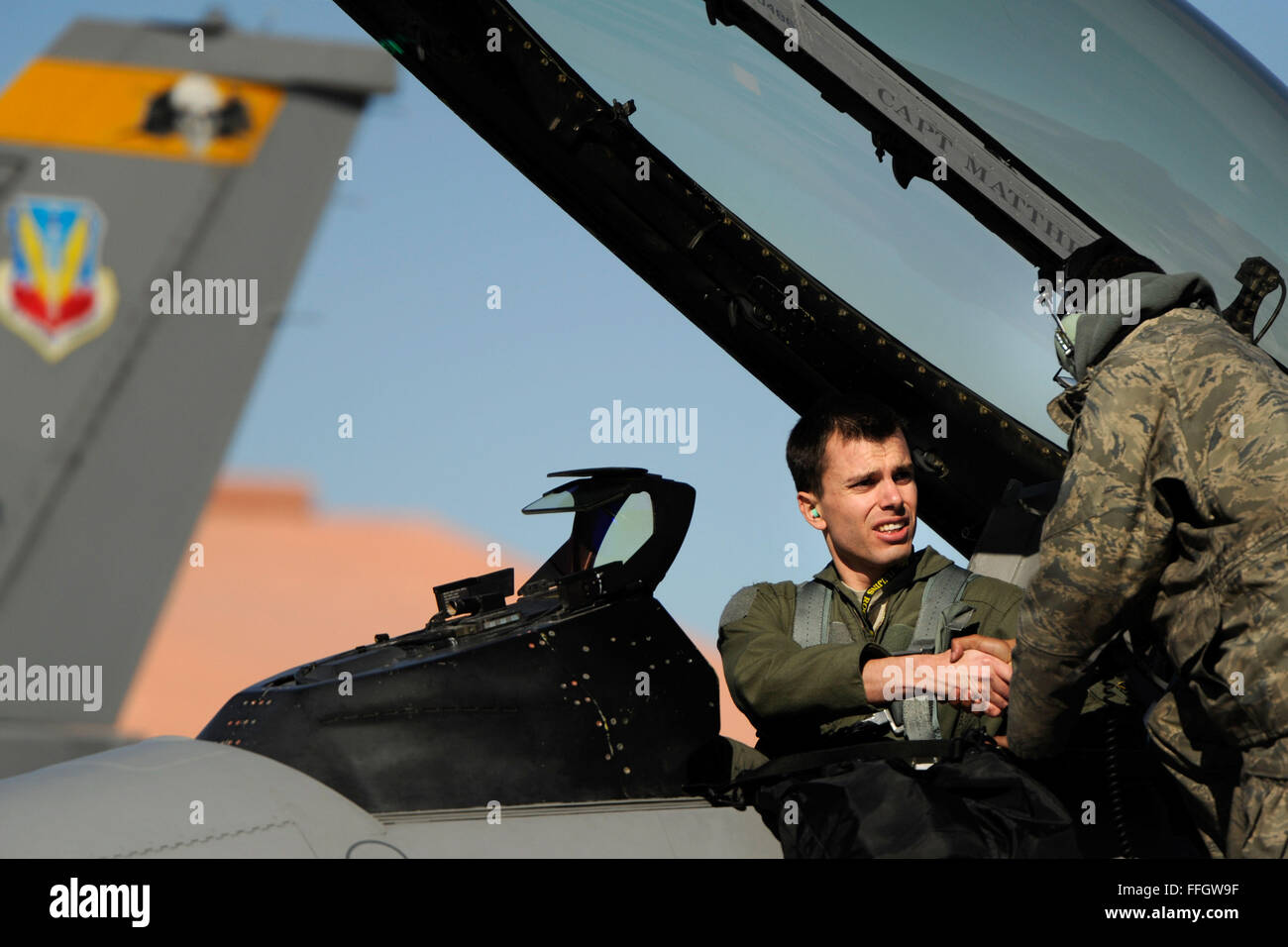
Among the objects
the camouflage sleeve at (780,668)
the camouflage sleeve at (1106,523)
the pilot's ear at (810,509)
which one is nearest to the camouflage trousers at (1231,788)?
the camouflage sleeve at (1106,523)

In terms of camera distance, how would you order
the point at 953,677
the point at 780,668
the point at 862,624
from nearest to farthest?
the point at 953,677 → the point at 780,668 → the point at 862,624

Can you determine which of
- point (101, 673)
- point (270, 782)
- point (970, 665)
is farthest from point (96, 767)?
point (101, 673)

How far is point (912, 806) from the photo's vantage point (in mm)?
1289

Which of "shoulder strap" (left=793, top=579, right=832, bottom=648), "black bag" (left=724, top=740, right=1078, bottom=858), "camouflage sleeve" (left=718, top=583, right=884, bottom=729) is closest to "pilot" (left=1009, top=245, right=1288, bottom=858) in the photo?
"black bag" (left=724, top=740, right=1078, bottom=858)

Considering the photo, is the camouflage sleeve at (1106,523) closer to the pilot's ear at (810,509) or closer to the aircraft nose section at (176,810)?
the pilot's ear at (810,509)

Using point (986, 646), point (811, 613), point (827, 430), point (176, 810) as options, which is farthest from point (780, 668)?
point (176, 810)

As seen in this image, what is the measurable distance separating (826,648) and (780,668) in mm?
82

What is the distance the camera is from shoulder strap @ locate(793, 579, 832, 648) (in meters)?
1.83

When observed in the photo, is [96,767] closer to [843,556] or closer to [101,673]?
[843,556]

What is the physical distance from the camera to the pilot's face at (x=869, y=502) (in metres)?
1.84

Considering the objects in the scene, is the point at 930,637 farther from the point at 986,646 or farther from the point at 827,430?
the point at 827,430

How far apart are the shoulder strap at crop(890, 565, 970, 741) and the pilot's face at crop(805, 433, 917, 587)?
9 cm

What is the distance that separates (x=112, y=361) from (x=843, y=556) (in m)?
5.00

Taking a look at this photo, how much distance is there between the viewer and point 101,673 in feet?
16.1
